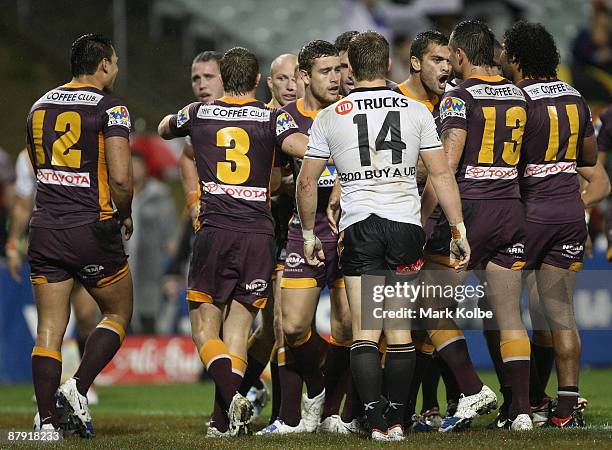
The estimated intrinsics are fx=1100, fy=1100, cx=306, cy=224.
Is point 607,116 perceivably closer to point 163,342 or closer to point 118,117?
point 118,117

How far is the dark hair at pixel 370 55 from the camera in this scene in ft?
23.2

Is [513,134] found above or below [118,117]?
below

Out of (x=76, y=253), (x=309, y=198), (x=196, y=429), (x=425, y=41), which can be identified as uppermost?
(x=425, y=41)

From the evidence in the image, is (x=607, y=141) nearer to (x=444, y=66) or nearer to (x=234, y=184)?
(x=444, y=66)

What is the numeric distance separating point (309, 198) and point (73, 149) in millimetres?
1795

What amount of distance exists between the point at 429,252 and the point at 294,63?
208cm

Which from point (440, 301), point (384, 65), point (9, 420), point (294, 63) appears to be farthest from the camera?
point (9, 420)

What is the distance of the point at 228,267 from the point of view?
25.3 feet

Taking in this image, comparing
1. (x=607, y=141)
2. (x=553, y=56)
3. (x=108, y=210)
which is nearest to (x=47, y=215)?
(x=108, y=210)

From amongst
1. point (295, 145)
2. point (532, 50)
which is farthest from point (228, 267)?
point (532, 50)

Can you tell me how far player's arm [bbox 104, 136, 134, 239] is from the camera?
7.73 meters

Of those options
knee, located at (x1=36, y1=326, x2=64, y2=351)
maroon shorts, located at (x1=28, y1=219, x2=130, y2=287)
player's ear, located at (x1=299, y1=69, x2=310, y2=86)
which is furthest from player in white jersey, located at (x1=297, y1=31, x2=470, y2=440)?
knee, located at (x1=36, y1=326, x2=64, y2=351)

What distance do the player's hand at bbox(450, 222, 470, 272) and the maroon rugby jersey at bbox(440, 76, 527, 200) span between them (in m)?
0.56

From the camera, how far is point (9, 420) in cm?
953
